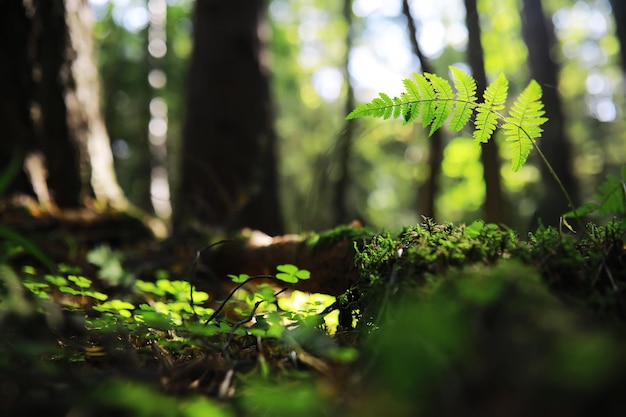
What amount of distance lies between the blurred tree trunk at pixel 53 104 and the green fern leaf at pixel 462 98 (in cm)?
378

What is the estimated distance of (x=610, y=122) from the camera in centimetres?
2059

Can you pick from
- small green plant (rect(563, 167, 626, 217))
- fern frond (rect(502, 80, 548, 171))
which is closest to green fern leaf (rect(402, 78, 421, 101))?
fern frond (rect(502, 80, 548, 171))

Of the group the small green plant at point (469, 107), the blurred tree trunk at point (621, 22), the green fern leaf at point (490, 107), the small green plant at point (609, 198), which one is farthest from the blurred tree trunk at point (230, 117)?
the blurred tree trunk at point (621, 22)

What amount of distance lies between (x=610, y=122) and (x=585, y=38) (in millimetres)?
5542

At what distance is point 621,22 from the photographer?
8727mm

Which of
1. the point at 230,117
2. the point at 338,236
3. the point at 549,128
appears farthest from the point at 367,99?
the point at 338,236

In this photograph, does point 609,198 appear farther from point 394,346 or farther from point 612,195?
point 394,346

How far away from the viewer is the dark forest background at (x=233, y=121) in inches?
161

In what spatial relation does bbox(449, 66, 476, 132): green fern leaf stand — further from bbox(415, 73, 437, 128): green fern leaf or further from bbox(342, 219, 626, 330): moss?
bbox(342, 219, 626, 330): moss

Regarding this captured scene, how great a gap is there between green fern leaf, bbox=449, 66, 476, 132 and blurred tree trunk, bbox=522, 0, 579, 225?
492cm

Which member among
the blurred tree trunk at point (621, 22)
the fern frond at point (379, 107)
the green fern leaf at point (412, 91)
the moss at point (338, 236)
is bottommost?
the moss at point (338, 236)

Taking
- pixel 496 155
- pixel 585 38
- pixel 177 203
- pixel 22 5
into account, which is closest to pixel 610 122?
pixel 585 38

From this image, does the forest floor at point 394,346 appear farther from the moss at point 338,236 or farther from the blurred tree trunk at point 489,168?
the blurred tree trunk at point 489,168

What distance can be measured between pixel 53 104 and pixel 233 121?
1.81 meters
